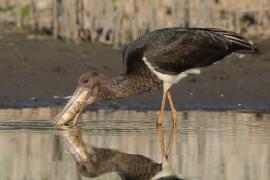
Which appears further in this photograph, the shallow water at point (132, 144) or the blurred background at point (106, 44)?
the blurred background at point (106, 44)

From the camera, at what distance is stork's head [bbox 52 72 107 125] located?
10.4 metres

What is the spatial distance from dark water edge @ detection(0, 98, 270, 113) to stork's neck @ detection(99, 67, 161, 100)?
155 cm

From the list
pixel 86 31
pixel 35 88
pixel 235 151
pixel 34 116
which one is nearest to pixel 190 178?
pixel 235 151

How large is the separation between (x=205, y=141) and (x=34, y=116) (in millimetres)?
2491

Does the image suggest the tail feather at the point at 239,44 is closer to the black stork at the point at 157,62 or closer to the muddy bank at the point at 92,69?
the black stork at the point at 157,62

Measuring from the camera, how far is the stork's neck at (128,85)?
35.0ft

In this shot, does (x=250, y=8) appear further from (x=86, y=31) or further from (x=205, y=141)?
(x=205, y=141)

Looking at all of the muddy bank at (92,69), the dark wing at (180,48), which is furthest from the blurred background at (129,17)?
the dark wing at (180,48)

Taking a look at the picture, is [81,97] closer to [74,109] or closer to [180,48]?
[74,109]

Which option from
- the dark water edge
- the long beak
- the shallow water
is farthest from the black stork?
the dark water edge

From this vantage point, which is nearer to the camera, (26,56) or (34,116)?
(34,116)

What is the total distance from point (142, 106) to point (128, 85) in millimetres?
1859

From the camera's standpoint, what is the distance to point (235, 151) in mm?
8969

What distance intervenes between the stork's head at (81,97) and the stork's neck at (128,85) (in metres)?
0.09
